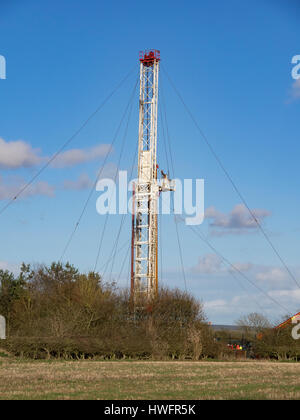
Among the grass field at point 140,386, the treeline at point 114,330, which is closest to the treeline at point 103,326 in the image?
the treeline at point 114,330

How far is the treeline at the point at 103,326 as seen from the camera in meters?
36.0

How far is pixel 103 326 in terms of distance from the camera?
40.3 meters

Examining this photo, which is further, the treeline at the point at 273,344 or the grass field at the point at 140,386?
the treeline at the point at 273,344

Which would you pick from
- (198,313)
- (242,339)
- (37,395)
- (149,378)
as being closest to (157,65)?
(198,313)

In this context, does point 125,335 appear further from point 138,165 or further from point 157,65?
point 157,65

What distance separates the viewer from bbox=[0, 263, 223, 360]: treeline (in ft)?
118

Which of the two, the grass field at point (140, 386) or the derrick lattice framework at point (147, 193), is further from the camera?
the derrick lattice framework at point (147, 193)

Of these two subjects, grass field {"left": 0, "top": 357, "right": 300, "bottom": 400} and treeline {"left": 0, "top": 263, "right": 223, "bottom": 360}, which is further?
treeline {"left": 0, "top": 263, "right": 223, "bottom": 360}

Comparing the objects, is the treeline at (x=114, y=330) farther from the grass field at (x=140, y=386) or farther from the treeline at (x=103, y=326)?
the grass field at (x=140, y=386)

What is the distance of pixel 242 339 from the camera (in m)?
47.4

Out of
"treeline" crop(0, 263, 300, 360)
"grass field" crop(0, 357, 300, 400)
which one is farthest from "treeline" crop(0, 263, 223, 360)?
"grass field" crop(0, 357, 300, 400)

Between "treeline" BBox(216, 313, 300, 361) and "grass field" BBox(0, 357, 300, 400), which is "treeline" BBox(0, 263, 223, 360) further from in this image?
"grass field" BBox(0, 357, 300, 400)

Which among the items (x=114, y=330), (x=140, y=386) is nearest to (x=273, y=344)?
(x=114, y=330)
